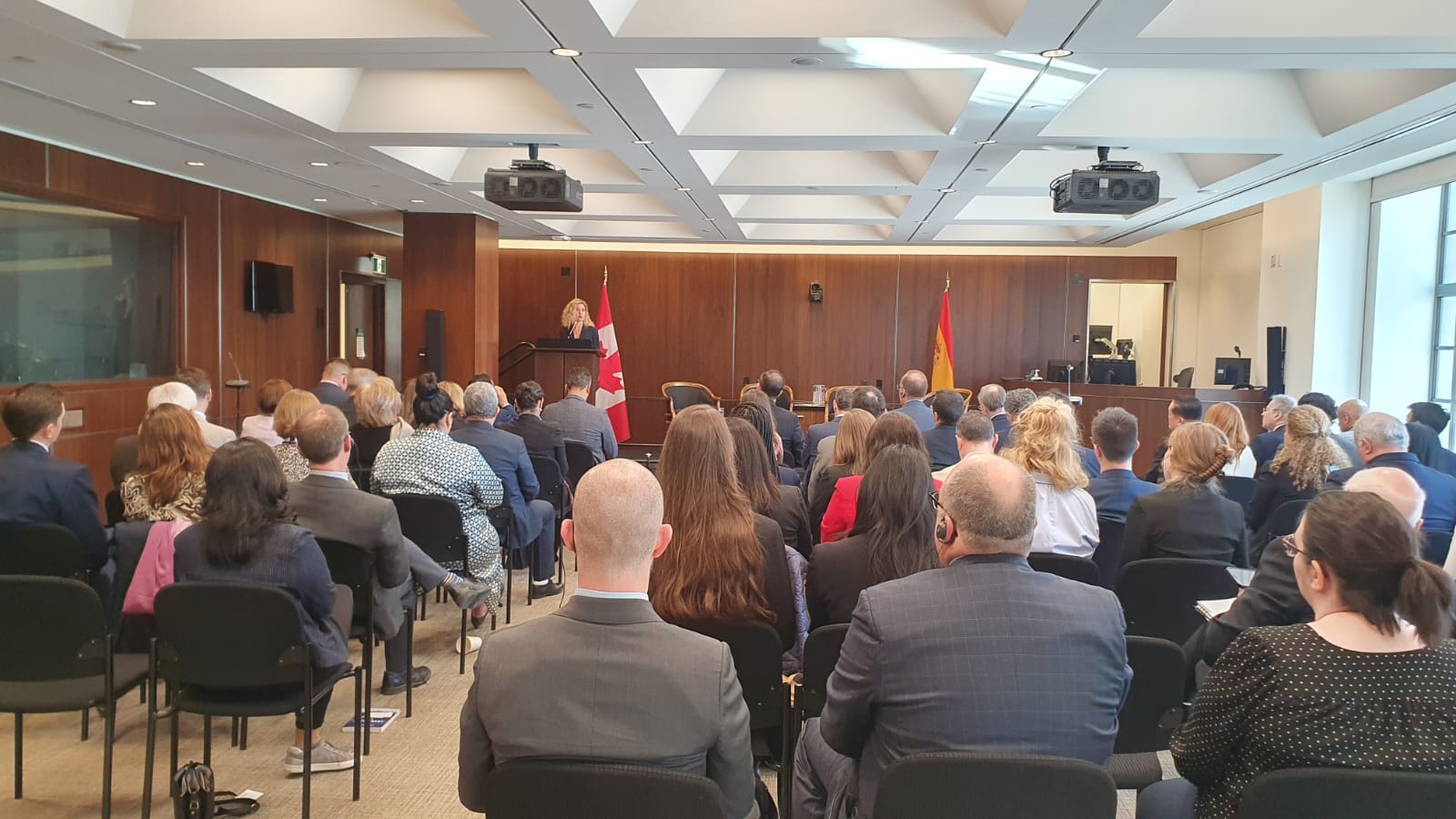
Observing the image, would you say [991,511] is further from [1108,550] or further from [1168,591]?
[1108,550]

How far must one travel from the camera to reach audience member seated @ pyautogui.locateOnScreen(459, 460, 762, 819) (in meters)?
1.71

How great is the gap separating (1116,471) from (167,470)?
12.9 feet

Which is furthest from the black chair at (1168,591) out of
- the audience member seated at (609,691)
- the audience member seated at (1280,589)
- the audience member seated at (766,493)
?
the audience member seated at (609,691)

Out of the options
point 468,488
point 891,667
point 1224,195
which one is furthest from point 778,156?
point 891,667

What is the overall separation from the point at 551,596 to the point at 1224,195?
23.1ft

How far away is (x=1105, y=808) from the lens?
5.44ft

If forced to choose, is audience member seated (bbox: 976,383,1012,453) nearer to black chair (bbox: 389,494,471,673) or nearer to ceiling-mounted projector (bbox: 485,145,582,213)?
ceiling-mounted projector (bbox: 485,145,582,213)

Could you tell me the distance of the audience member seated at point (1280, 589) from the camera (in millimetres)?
2551

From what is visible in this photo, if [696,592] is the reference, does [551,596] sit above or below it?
below

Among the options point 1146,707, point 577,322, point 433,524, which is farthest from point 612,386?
point 1146,707

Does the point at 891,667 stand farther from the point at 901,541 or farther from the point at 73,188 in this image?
the point at 73,188

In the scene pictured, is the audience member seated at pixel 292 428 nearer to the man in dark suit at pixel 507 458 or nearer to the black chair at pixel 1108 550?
the man in dark suit at pixel 507 458

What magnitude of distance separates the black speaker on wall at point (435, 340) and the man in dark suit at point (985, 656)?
29.5 feet

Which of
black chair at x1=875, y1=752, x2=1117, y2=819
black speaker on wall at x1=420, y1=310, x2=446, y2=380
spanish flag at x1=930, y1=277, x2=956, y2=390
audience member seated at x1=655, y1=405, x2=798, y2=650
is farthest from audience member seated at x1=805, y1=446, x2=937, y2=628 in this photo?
spanish flag at x1=930, y1=277, x2=956, y2=390
